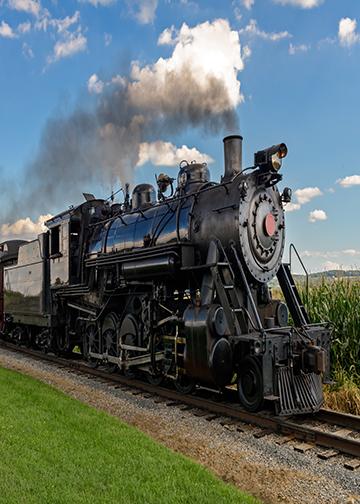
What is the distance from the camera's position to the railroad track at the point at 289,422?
18.5 feet

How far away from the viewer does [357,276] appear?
33.8 feet

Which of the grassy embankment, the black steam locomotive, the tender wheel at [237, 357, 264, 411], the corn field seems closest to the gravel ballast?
the tender wheel at [237, 357, 264, 411]

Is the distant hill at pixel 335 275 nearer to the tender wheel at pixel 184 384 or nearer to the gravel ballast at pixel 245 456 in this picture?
the tender wheel at pixel 184 384

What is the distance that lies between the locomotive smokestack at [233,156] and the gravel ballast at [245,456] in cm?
409

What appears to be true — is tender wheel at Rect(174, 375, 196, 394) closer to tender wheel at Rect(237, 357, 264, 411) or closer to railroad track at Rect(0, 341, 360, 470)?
railroad track at Rect(0, 341, 360, 470)

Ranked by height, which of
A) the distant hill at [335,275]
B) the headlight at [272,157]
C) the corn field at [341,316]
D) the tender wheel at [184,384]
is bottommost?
the tender wheel at [184,384]

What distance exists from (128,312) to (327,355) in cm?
409

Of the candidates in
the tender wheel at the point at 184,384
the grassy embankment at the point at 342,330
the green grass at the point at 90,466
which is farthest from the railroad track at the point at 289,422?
the green grass at the point at 90,466

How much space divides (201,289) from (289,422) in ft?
7.83

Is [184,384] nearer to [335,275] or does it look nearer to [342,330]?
[342,330]

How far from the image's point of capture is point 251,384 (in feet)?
22.9

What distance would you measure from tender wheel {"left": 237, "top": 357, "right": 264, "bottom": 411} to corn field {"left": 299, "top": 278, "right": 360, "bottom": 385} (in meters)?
2.44

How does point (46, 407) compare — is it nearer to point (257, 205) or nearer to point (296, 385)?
point (296, 385)

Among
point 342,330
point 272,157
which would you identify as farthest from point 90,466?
point 342,330
